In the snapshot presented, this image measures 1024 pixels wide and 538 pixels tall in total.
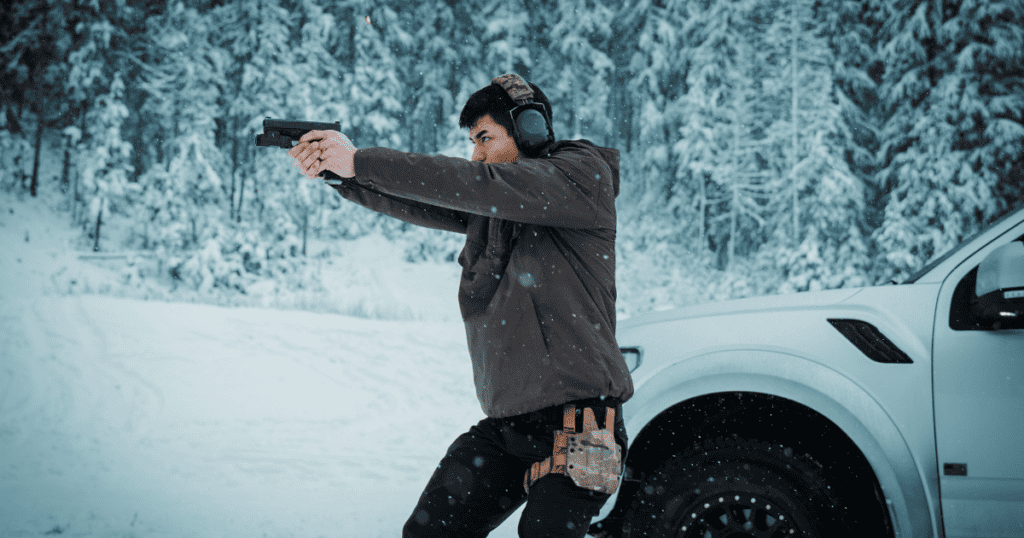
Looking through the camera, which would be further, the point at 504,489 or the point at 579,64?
the point at 579,64

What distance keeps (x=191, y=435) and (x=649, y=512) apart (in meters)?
5.10

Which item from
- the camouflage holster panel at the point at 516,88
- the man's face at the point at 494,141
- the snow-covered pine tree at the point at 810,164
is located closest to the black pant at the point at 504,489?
the man's face at the point at 494,141

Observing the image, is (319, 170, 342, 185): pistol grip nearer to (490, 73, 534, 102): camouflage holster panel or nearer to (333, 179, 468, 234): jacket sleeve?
(333, 179, 468, 234): jacket sleeve

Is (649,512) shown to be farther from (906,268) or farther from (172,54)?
(172,54)

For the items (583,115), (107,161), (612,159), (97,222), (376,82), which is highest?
(376,82)

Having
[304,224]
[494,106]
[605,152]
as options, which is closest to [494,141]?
[494,106]

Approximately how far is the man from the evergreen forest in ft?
42.0

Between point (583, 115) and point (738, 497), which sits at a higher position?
point (583, 115)

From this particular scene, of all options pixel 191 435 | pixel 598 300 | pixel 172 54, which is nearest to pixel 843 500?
pixel 598 300

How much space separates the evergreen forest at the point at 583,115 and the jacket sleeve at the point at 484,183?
513 inches

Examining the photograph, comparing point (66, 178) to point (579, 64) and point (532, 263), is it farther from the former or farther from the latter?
point (532, 263)

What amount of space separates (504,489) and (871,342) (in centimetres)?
153

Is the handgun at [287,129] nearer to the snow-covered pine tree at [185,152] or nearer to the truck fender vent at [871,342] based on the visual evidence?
the truck fender vent at [871,342]

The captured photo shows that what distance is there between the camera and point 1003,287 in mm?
1999
